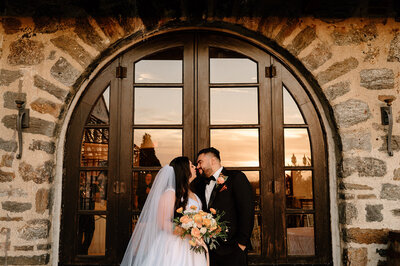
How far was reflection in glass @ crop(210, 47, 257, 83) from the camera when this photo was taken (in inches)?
159

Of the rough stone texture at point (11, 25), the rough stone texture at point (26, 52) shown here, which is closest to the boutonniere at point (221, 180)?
the rough stone texture at point (26, 52)

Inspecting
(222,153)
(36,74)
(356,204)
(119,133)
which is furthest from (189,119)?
(356,204)

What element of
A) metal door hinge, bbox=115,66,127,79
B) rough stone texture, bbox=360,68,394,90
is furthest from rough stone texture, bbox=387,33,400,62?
metal door hinge, bbox=115,66,127,79

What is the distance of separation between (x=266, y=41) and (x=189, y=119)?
1.18 meters

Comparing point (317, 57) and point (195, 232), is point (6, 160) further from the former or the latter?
point (317, 57)

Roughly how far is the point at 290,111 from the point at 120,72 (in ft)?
6.25

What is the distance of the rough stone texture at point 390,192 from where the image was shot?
3584mm

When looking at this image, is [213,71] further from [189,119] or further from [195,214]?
[195,214]

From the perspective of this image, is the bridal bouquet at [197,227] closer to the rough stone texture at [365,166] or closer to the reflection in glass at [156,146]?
the reflection in glass at [156,146]

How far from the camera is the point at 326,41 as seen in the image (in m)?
3.82

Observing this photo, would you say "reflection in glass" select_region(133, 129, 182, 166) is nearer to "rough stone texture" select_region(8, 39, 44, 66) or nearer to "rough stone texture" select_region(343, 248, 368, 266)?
"rough stone texture" select_region(8, 39, 44, 66)

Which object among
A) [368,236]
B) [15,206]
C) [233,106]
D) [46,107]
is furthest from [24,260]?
[368,236]

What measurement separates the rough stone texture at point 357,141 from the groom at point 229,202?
3.59 feet

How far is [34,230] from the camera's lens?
137 inches
